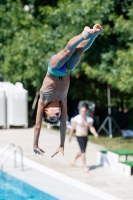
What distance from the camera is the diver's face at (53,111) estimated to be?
23.9ft

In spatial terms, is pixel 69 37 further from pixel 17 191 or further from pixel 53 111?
pixel 53 111

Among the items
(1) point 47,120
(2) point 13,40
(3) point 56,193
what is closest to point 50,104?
(1) point 47,120

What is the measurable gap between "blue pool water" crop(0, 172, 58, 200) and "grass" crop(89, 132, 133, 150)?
14.1ft

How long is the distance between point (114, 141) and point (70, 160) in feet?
9.69

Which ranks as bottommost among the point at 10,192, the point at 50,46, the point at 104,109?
the point at 10,192

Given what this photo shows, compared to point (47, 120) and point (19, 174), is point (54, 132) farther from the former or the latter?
point (47, 120)

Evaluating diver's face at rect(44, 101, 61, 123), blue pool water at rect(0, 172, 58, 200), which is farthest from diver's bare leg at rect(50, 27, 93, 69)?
blue pool water at rect(0, 172, 58, 200)

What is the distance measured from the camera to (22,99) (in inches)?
755

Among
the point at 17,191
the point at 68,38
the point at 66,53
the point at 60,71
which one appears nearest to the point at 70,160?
the point at 17,191

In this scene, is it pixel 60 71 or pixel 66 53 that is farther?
pixel 60 71

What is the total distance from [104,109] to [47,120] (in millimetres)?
13018

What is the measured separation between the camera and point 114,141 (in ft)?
56.0

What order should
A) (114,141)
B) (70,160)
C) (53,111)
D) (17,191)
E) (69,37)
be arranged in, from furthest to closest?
(114,141) < (69,37) < (70,160) < (17,191) < (53,111)

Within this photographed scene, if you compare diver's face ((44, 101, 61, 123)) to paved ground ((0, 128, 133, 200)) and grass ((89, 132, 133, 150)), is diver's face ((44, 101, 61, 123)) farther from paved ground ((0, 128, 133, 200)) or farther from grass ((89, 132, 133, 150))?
grass ((89, 132, 133, 150))
